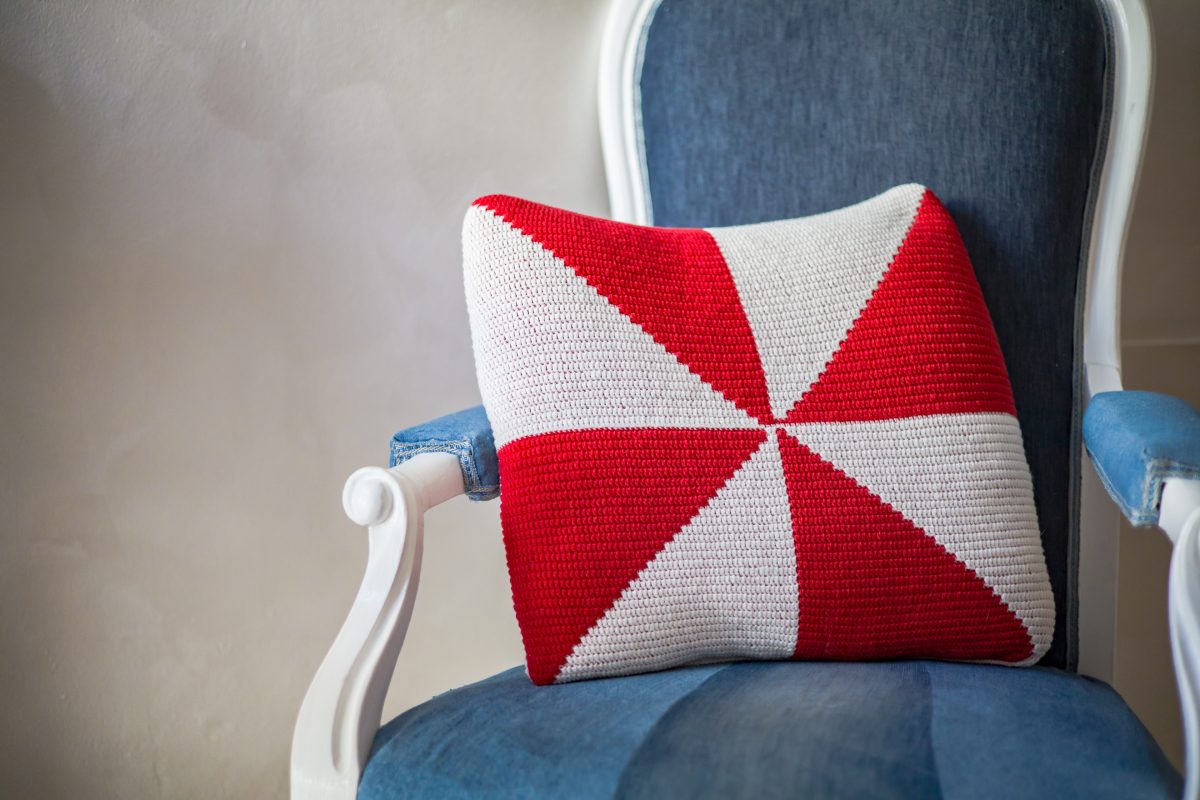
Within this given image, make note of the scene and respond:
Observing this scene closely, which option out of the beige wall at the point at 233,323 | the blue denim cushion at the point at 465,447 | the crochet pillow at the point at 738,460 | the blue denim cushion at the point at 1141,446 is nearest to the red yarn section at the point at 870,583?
the crochet pillow at the point at 738,460

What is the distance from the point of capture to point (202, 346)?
0.93m

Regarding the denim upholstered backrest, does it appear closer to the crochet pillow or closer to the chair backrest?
the chair backrest

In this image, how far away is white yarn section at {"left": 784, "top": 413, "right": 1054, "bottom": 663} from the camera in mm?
704

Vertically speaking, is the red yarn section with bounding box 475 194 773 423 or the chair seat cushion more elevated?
the red yarn section with bounding box 475 194 773 423

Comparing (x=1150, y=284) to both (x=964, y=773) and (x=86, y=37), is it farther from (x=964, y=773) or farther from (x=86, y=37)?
(x=86, y=37)

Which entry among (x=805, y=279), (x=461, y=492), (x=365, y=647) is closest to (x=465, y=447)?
(x=461, y=492)

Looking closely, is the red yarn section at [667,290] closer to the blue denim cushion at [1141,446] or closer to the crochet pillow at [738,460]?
the crochet pillow at [738,460]

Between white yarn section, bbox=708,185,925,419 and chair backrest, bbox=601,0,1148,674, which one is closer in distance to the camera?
white yarn section, bbox=708,185,925,419

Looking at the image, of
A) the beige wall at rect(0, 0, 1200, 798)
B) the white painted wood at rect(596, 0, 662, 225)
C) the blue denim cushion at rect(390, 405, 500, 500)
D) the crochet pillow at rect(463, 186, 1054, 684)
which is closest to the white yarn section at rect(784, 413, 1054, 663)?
the crochet pillow at rect(463, 186, 1054, 684)

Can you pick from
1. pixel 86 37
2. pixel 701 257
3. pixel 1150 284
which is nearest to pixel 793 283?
pixel 701 257

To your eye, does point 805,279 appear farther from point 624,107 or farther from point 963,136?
point 624,107

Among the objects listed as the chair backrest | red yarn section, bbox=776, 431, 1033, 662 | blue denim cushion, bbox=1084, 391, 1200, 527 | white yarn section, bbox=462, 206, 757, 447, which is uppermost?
the chair backrest

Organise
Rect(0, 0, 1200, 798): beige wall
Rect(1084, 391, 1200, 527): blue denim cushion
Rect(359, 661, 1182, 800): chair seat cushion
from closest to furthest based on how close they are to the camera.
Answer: Rect(359, 661, 1182, 800): chair seat cushion → Rect(1084, 391, 1200, 527): blue denim cushion → Rect(0, 0, 1200, 798): beige wall

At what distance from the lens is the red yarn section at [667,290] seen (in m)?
0.72
